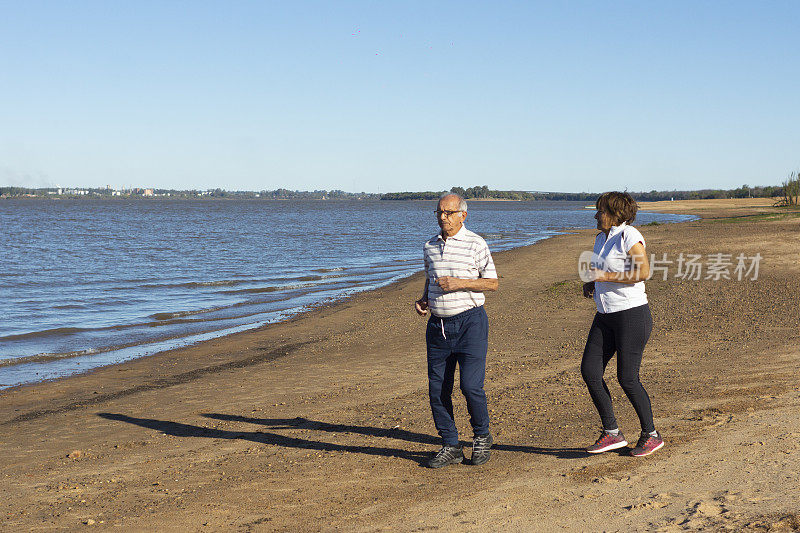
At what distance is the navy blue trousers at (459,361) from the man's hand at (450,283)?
0.25 meters

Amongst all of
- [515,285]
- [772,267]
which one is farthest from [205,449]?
[772,267]

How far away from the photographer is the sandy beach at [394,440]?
15.6ft

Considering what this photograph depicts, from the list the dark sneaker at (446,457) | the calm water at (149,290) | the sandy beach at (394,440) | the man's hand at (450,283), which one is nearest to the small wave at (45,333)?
the calm water at (149,290)

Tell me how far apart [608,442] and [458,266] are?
1834mm

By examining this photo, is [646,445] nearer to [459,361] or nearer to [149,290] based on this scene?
[459,361]

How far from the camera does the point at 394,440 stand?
6.55m

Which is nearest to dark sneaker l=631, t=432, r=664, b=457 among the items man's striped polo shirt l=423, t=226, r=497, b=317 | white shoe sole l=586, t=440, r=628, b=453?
white shoe sole l=586, t=440, r=628, b=453

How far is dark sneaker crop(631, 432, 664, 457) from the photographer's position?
5547mm

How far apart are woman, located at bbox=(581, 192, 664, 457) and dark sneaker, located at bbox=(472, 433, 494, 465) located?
0.91m

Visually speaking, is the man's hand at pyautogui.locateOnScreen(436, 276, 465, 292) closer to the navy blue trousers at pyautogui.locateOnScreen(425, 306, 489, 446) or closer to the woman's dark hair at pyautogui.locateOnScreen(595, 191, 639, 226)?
the navy blue trousers at pyautogui.locateOnScreen(425, 306, 489, 446)

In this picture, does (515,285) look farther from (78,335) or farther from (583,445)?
(583,445)

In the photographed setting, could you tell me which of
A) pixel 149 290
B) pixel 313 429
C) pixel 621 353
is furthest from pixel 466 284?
pixel 149 290

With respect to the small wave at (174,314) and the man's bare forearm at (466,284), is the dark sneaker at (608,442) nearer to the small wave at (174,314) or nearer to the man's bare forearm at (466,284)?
the man's bare forearm at (466,284)

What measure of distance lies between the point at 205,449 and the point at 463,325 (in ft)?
9.14
